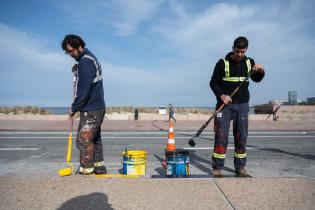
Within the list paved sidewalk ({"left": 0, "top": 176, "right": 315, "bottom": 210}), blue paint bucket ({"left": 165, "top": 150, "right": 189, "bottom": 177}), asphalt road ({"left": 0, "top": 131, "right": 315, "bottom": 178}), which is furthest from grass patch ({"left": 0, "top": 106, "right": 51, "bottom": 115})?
blue paint bucket ({"left": 165, "top": 150, "right": 189, "bottom": 177})

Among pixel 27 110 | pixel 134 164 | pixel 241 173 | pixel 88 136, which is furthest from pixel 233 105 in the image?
pixel 27 110

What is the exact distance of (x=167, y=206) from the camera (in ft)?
11.9

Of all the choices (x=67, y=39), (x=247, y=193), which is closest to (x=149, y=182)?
(x=247, y=193)

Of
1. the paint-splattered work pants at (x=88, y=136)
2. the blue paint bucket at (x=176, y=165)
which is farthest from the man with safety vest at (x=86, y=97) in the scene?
the blue paint bucket at (x=176, y=165)

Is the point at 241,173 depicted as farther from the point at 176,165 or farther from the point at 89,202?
the point at 89,202

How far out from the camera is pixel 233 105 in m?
5.09

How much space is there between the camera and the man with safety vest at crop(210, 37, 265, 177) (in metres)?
5.06

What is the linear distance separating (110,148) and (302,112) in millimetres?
22247

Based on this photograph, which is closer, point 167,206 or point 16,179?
point 167,206

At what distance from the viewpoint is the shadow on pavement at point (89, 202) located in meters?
3.61

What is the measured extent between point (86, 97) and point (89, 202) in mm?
1661

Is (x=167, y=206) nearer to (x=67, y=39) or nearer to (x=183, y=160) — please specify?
(x=183, y=160)

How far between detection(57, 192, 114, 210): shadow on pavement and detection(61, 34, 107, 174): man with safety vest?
3.37 feet

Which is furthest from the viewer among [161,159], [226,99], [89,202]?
[161,159]
